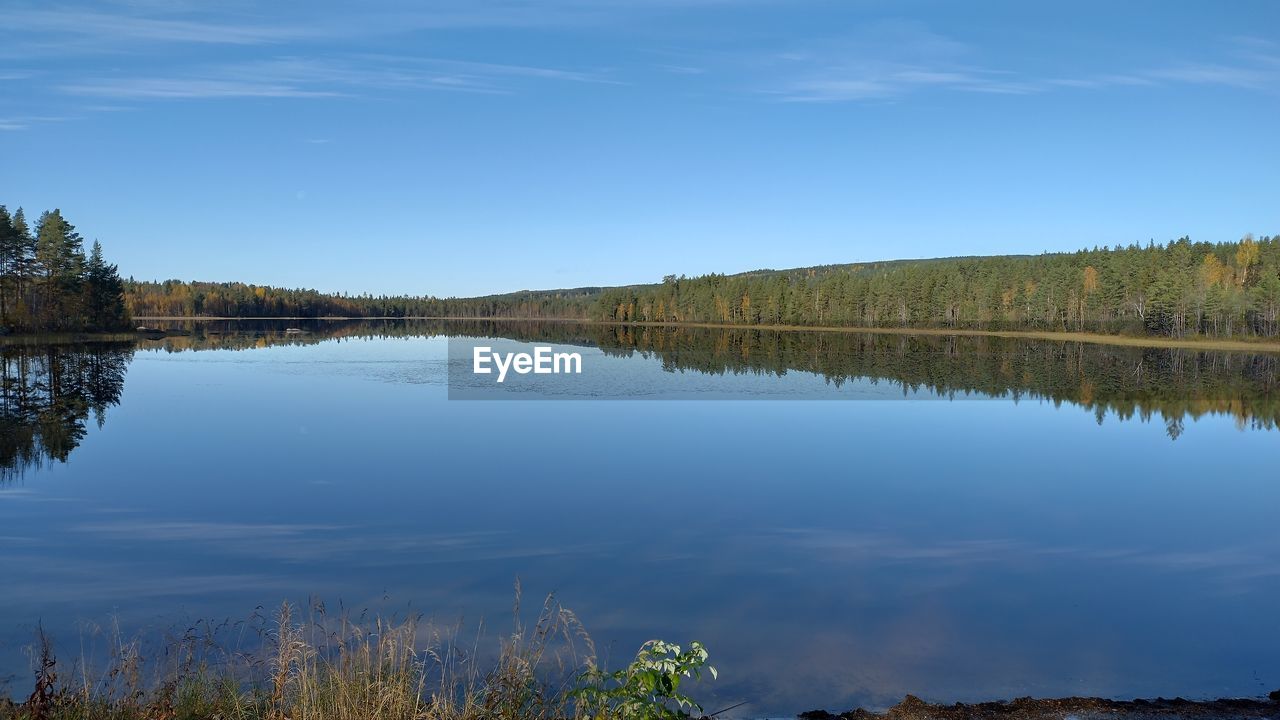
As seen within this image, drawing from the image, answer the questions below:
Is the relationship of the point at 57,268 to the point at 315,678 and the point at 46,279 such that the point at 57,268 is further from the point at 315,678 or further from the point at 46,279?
the point at 315,678

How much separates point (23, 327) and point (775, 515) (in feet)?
248

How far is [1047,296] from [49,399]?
125629 mm

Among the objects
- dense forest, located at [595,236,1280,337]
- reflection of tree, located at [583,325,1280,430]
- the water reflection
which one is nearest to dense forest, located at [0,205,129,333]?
the water reflection

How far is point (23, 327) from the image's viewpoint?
222ft

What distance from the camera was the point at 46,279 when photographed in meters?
71.2

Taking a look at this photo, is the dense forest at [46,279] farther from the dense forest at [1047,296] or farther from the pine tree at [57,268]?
the dense forest at [1047,296]

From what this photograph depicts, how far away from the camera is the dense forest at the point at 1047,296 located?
9411cm

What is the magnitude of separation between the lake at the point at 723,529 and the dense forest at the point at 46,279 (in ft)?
143

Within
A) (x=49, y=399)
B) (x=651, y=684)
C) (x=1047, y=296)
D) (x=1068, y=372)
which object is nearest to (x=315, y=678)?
(x=651, y=684)

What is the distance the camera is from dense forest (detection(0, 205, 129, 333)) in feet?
220
